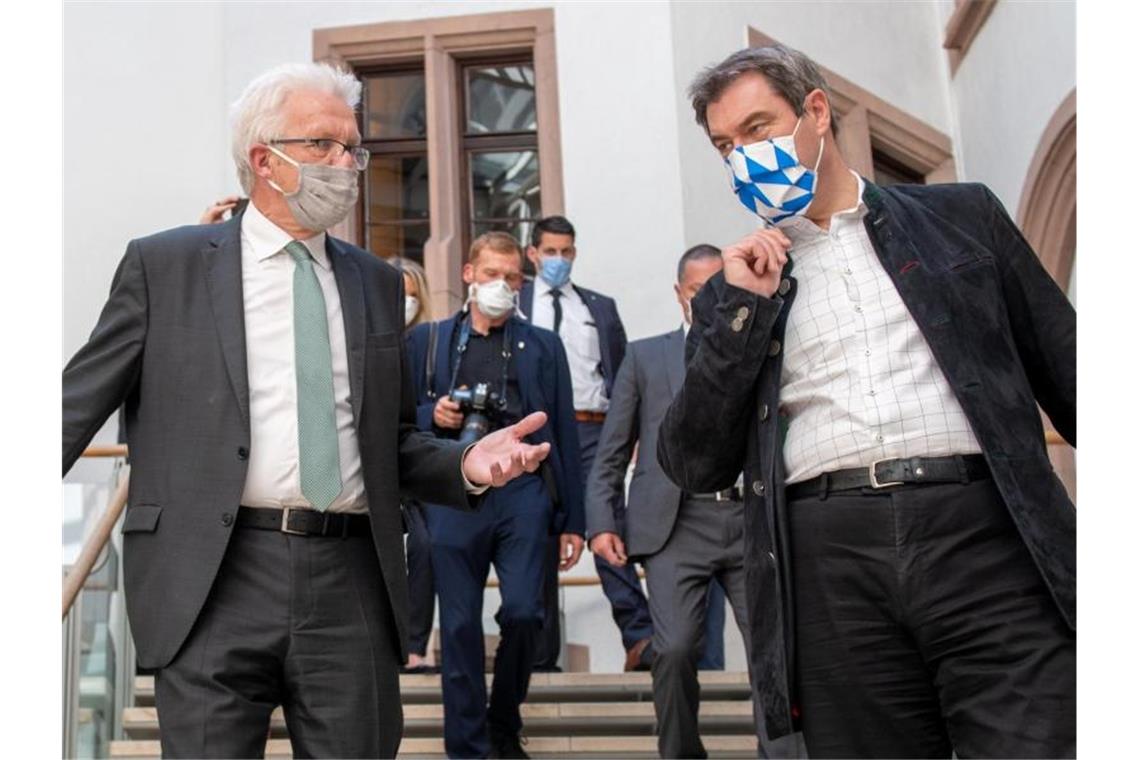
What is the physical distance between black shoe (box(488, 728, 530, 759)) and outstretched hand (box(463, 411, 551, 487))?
2.72 m

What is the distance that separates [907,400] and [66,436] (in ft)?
5.11

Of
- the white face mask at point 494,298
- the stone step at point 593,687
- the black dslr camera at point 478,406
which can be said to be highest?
the white face mask at point 494,298

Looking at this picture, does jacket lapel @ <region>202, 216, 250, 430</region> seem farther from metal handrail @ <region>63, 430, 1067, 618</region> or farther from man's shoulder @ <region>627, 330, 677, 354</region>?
man's shoulder @ <region>627, 330, 677, 354</region>

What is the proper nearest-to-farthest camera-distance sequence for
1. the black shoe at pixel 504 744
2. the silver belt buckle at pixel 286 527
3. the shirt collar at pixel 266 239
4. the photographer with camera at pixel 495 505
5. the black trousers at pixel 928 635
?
the black trousers at pixel 928 635 → the silver belt buckle at pixel 286 527 → the shirt collar at pixel 266 239 → the photographer with camera at pixel 495 505 → the black shoe at pixel 504 744

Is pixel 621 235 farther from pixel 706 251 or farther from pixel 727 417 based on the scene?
pixel 727 417

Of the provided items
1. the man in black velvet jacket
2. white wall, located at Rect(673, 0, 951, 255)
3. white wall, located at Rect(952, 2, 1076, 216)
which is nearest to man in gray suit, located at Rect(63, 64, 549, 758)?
the man in black velvet jacket

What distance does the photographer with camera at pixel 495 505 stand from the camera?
5.80m

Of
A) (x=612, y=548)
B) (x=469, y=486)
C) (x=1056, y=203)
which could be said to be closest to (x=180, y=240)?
(x=469, y=486)

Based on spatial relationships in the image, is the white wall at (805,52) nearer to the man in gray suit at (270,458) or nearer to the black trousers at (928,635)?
the man in gray suit at (270,458)

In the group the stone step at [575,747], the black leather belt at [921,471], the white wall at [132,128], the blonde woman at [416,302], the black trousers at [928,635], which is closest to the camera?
the black trousers at [928,635]

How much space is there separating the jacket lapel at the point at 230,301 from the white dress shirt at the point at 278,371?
0.11 feet

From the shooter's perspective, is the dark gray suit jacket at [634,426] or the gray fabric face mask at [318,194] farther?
the dark gray suit jacket at [634,426]

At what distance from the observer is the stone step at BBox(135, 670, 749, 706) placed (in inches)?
265

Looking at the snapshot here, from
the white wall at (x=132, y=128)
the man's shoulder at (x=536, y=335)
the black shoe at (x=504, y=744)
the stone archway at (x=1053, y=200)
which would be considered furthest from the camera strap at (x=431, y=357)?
the white wall at (x=132, y=128)
